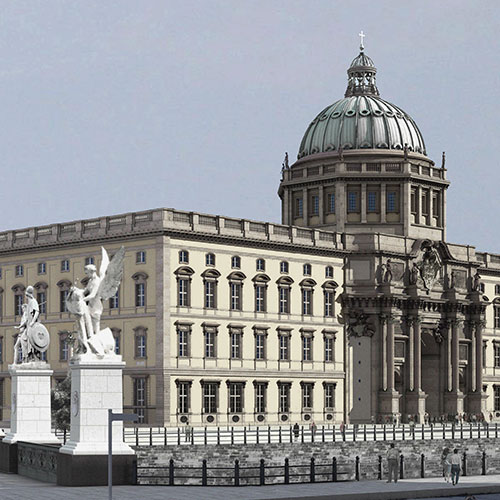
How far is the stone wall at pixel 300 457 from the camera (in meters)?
60.4

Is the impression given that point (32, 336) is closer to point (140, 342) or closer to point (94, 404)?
point (94, 404)

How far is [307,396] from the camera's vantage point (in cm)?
9712

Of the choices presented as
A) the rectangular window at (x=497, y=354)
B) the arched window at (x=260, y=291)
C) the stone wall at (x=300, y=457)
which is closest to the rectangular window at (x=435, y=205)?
the rectangular window at (x=497, y=354)

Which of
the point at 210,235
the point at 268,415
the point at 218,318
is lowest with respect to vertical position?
the point at 268,415

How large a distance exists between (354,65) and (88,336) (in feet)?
291

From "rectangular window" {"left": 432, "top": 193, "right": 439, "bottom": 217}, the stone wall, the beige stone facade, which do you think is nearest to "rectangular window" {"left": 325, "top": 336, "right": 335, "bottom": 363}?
the beige stone facade

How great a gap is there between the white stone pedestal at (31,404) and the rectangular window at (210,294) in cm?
4270

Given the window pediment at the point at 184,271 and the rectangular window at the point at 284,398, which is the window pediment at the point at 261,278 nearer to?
the window pediment at the point at 184,271

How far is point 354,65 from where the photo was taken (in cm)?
12438

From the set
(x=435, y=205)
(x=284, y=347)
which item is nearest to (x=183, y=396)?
(x=284, y=347)

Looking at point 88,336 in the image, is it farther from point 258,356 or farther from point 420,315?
point 420,315

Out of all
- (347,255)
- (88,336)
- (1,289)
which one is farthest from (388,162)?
(88,336)

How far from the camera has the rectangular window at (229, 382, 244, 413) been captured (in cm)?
9123

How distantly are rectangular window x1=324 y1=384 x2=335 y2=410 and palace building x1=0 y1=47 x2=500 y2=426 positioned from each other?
0.23m
